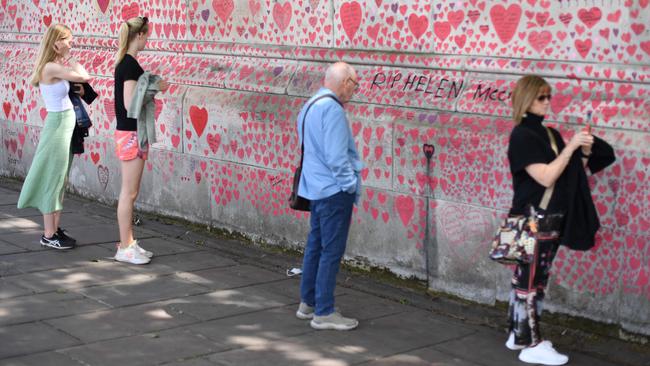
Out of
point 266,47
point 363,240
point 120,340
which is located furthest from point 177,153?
point 120,340

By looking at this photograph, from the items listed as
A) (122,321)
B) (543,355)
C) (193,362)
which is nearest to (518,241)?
(543,355)

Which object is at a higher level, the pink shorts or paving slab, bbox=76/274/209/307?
the pink shorts

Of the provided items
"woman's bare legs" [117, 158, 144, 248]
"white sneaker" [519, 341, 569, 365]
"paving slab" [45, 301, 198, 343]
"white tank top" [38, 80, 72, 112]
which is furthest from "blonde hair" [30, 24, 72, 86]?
"white sneaker" [519, 341, 569, 365]

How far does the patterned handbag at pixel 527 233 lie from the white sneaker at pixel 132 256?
323 cm

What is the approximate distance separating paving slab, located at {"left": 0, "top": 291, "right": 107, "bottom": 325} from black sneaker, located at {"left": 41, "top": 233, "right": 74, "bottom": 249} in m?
1.36

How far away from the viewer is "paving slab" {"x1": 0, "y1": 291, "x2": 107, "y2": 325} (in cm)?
638

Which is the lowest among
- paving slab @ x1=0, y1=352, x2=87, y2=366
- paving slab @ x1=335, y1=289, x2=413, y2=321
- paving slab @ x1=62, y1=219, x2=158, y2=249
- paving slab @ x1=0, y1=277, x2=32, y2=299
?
paving slab @ x1=0, y1=352, x2=87, y2=366

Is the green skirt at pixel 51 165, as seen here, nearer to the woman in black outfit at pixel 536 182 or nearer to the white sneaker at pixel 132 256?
the white sneaker at pixel 132 256

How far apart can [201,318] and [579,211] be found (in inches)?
96.2

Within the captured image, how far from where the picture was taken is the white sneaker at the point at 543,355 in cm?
571

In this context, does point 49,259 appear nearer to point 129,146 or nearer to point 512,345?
point 129,146

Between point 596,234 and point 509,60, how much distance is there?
4.26 feet

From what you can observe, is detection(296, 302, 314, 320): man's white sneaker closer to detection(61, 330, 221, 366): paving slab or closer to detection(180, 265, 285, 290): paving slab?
detection(61, 330, 221, 366): paving slab

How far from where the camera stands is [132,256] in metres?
7.89
